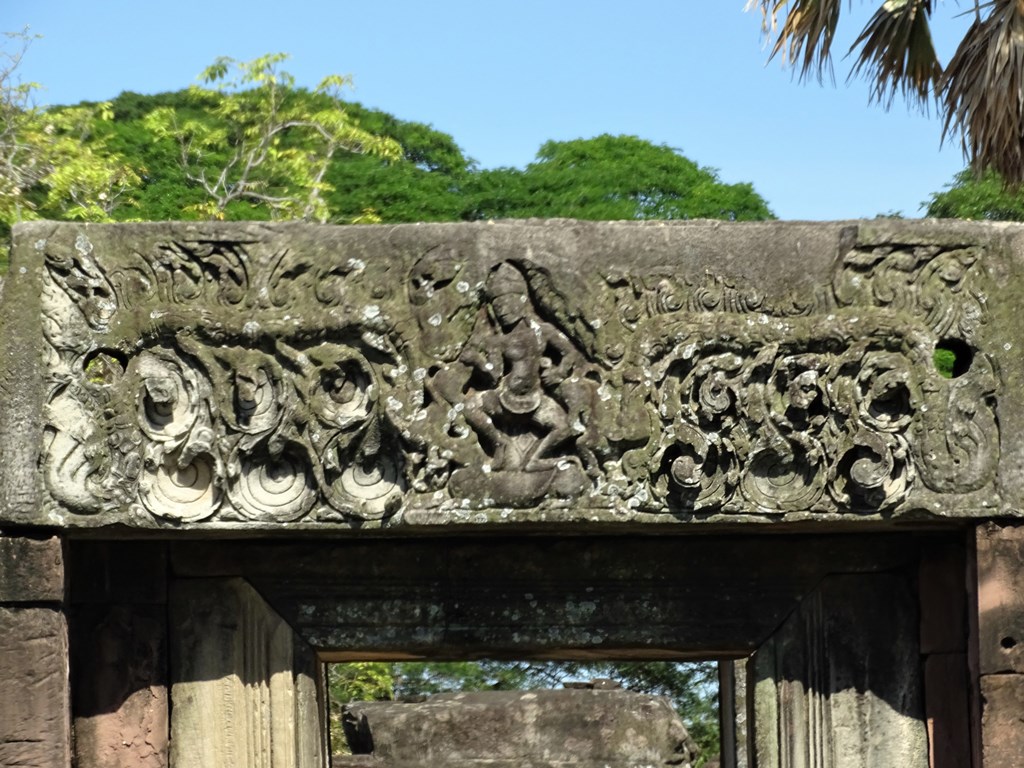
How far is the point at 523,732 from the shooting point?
38.4ft

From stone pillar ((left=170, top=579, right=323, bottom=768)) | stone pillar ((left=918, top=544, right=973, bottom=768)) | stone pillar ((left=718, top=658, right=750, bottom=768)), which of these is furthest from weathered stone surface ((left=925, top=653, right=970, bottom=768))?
stone pillar ((left=170, top=579, right=323, bottom=768))

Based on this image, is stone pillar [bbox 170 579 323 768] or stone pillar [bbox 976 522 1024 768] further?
stone pillar [bbox 170 579 323 768]

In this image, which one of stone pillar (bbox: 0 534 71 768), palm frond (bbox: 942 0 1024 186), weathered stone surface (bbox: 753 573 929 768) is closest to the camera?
stone pillar (bbox: 0 534 71 768)

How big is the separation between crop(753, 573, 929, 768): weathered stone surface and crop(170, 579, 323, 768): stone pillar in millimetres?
1786

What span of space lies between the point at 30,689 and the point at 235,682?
858 millimetres

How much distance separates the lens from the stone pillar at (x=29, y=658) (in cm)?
592

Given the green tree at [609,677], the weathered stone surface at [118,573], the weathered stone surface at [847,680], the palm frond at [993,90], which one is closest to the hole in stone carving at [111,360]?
the weathered stone surface at [118,573]

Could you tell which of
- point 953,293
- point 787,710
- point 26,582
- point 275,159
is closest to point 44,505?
point 26,582

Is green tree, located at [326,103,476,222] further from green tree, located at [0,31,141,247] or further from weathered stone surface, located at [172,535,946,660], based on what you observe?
weathered stone surface, located at [172,535,946,660]

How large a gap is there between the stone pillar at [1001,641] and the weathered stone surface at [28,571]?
10.7ft

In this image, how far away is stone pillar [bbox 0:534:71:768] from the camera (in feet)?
19.4

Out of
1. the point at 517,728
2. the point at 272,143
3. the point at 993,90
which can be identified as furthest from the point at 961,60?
the point at 272,143

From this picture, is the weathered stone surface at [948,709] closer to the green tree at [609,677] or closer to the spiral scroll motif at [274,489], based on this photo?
the spiral scroll motif at [274,489]

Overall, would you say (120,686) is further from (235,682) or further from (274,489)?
(274,489)
